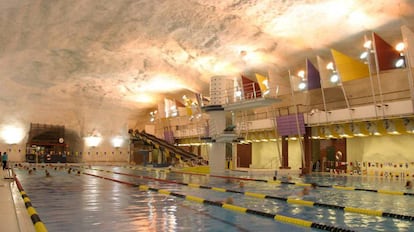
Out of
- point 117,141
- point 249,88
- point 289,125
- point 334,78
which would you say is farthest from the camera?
point 117,141

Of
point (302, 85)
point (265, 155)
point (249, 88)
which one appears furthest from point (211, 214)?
point (265, 155)

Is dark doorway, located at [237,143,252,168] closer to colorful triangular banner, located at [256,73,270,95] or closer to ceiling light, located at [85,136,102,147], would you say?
colorful triangular banner, located at [256,73,270,95]

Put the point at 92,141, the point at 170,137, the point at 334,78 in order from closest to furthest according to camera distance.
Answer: the point at 334,78
the point at 92,141
the point at 170,137

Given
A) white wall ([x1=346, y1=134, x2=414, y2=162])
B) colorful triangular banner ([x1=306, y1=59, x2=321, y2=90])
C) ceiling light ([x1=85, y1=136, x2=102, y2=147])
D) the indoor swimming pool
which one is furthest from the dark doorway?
the indoor swimming pool

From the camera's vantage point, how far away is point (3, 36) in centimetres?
1948

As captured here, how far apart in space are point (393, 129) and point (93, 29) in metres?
16.3

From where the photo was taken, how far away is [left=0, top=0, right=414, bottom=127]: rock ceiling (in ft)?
57.5

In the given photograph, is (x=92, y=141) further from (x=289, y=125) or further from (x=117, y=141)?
(x=289, y=125)

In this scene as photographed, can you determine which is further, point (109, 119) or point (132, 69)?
point (109, 119)

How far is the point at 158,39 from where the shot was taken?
72.2 feet

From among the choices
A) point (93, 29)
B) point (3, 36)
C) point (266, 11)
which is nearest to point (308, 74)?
Answer: point (266, 11)

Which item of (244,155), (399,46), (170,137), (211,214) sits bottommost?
(211,214)

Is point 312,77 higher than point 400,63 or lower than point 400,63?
lower

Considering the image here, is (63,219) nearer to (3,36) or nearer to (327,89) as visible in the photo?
(3,36)
